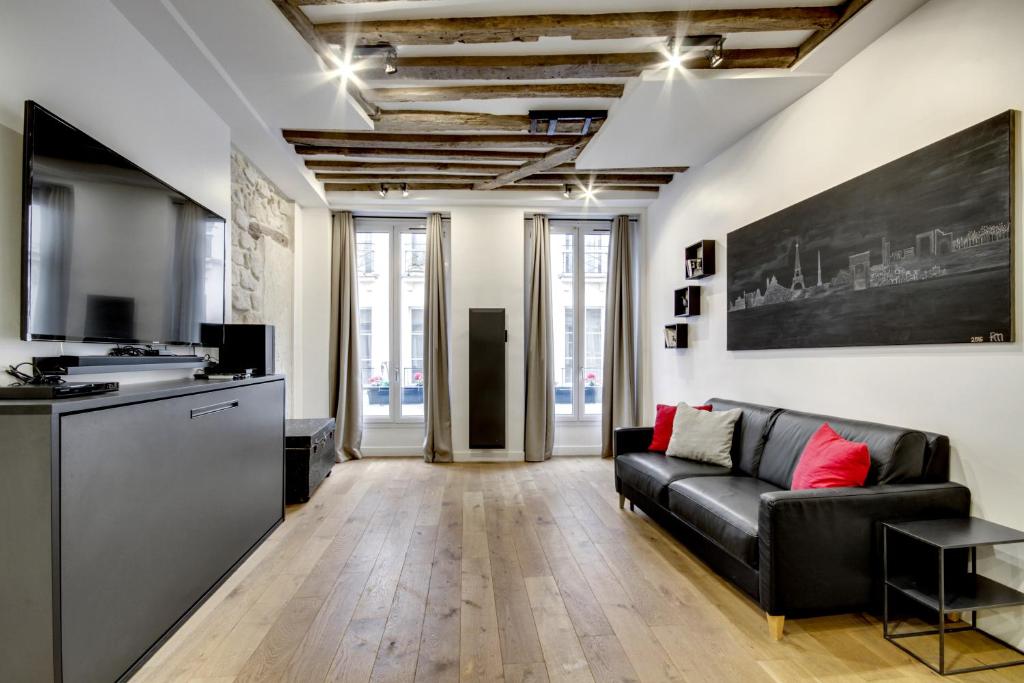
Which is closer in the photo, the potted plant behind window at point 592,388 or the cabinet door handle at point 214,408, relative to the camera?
the cabinet door handle at point 214,408

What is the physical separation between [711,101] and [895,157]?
1091mm

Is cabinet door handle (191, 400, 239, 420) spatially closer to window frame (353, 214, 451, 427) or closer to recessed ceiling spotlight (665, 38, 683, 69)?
window frame (353, 214, 451, 427)

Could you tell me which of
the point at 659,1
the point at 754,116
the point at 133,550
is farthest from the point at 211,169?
the point at 754,116

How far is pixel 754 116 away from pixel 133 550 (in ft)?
13.1

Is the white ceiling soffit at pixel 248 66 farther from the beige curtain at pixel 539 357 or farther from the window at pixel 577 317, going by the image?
the window at pixel 577 317

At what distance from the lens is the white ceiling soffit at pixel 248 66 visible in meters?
2.20

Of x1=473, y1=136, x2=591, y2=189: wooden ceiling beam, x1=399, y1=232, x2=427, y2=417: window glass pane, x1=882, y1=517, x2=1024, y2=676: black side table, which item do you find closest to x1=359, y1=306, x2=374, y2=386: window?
x1=399, y1=232, x2=427, y2=417: window glass pane

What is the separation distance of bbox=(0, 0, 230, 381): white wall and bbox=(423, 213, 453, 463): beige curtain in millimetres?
2317

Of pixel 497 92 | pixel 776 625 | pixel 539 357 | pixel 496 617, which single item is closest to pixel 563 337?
pixel 539 357

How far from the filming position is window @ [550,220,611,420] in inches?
213

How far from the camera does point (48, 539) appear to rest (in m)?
1.35

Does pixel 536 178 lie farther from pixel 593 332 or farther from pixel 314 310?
pixel 314 310

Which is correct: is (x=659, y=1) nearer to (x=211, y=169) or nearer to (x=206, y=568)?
(x=211, y=169)

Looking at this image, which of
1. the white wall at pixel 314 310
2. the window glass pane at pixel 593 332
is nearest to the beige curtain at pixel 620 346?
the window glass pane at pixel 593 332
